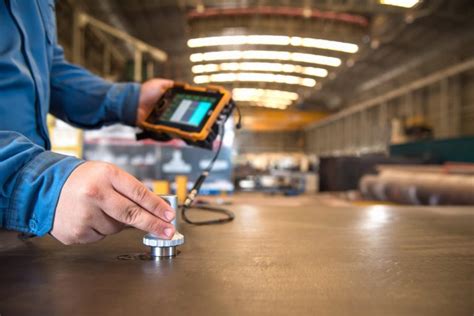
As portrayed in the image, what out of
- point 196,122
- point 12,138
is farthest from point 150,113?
point 12,138

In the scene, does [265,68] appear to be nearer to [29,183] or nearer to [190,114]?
[190,114]

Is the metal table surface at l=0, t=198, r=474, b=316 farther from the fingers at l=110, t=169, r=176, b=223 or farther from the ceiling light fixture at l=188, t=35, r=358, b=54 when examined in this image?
the ceiling light fixture at l=188, t=35, r=358, b=54

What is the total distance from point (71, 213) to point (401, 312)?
1.06ft

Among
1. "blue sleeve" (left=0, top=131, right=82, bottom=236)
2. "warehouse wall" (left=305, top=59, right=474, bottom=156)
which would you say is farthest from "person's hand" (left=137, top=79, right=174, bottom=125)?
"warehouse wall" (left=305, top=59, right=474, bottom=156)

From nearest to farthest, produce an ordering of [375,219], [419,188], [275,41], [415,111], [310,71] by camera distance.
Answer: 1. [375,219]
2. [419,188]
3. [275,41]
4. [415,111]
5. [310,71]

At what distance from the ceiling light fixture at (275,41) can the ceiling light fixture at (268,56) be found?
47cm

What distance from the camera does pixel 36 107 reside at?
0.66 metres

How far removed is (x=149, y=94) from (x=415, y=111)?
6740mm

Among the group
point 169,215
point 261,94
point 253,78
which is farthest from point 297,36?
point 169,215

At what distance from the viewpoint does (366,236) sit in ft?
1.90

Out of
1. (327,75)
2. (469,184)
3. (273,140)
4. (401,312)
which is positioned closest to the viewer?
(401,312)

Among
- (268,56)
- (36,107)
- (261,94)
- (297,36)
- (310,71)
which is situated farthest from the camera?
(261,94)

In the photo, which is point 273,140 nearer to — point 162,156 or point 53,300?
point 162,156

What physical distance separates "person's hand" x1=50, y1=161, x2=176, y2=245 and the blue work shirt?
14 millimetres
